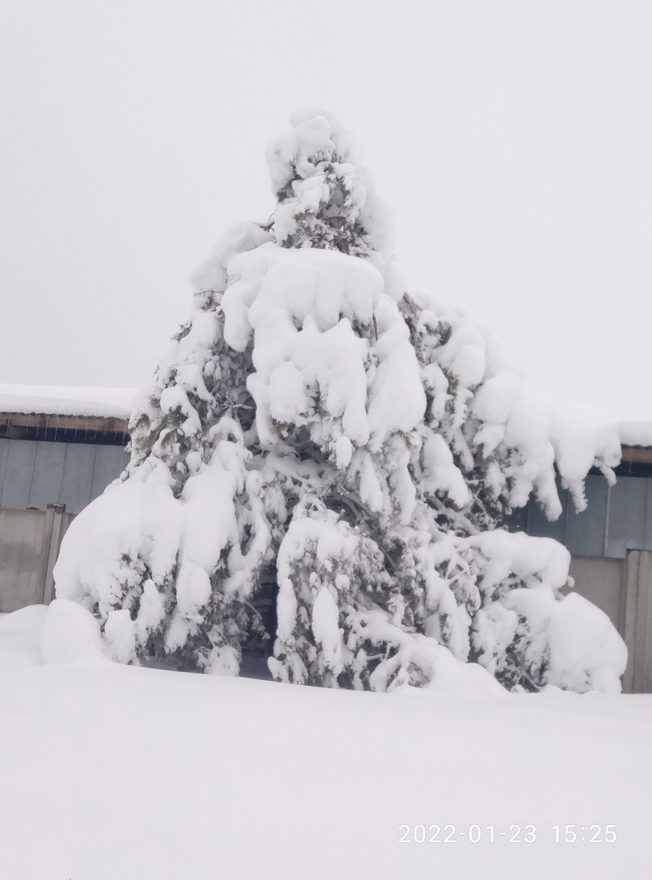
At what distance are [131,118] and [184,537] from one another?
464ft

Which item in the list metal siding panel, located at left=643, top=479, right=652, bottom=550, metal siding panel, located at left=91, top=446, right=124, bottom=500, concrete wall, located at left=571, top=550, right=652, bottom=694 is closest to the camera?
concrete wall, located at left=571, top=550, right=652, bottom=694

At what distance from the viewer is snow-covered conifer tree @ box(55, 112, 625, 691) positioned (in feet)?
15.9

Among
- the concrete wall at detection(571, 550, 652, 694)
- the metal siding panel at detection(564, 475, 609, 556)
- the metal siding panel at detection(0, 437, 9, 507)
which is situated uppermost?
the metal siding panel at detection(0, 437, 9, 507)

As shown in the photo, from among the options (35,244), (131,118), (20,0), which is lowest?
(35,244)

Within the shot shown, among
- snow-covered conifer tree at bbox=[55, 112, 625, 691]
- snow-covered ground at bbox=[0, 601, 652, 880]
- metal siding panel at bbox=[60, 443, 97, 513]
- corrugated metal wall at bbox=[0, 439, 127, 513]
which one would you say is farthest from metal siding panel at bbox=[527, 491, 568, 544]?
metal siding panel at bbox=[60, 443, 97, 513]

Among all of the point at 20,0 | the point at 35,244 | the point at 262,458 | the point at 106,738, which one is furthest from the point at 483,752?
the point at 20,0

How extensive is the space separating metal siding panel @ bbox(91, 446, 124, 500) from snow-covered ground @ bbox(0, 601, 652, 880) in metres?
3.93

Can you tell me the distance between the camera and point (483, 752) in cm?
306

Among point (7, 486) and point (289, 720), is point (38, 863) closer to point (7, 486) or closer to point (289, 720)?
point (289, 720)

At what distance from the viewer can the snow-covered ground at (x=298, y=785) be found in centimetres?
212

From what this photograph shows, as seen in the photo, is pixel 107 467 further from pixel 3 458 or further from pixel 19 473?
pixel 3 458

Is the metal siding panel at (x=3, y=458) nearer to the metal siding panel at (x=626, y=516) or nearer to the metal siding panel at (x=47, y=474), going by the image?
the metal siding panel at (x=47, y=474)

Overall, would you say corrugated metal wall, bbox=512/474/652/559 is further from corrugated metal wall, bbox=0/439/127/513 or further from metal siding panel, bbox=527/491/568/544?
corrugated metal wall, bbox=0/439/127/513

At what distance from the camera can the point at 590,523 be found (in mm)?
6930
